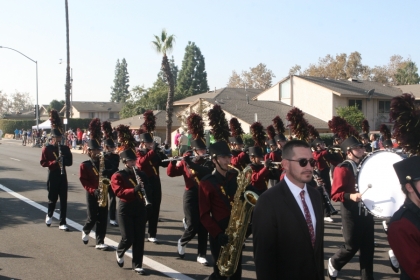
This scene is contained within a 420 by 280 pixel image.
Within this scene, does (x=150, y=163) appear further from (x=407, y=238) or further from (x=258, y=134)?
(x=407, y=238)

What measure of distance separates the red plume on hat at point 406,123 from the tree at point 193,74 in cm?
8661

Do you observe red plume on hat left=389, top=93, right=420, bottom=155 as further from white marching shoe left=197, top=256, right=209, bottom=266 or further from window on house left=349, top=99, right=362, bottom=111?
window on house left=349, top=99, right=362, bottom=111

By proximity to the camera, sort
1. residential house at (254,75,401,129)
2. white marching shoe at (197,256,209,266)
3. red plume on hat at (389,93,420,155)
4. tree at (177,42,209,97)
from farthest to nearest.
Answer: tree at (177,42,209,97), residential house at (254,75,401,129), white marching shoe at (197,256,209,266), red plume on hat at (389,93,420,155)

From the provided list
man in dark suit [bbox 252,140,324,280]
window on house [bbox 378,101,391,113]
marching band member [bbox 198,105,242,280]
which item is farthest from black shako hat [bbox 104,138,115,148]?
window on house [bbox 378,101,391,113]

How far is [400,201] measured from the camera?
643 centimetres

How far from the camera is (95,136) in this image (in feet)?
34.6

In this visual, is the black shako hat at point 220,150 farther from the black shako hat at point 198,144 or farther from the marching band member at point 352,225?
the black shako hat at point 198,144

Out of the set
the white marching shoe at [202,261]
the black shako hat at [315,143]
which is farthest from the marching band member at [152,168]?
the black shako hat at [315,143]

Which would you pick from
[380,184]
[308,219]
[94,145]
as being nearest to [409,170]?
[308,219]

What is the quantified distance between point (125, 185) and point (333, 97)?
3810 cm

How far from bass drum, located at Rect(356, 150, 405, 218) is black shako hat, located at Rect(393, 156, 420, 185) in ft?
9.08

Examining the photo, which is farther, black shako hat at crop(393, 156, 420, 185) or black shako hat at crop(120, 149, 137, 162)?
black shako hat at crop(120, 149, 137, 162)

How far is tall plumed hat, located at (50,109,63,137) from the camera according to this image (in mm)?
11469

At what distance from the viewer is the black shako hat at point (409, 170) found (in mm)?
3716
